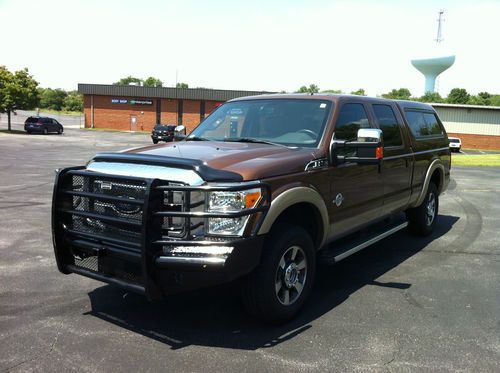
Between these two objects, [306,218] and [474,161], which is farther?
[474,161]

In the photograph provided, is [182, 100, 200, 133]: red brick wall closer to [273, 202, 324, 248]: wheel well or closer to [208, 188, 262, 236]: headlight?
[273, 202, 324, 248]: wheel well

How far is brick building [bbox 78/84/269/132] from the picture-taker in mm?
57906

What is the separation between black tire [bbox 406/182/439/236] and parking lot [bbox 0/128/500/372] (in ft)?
3.00

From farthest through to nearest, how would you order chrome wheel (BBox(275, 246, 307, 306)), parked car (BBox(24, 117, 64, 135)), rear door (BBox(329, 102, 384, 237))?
parked car (BBox(24, 117, 64, 135)) < rear door (BBox(329, 102, 384, 237)) < chrome wheel (BBox(275, 246, 307, 306))

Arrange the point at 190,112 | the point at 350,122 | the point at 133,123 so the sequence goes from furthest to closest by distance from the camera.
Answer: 1. the point at 133,123
2. the point at 190,112
3. the point at 350,122

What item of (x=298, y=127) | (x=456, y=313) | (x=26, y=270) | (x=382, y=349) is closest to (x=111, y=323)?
(x=26, y=270)

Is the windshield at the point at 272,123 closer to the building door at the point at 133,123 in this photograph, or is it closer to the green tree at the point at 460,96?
the building door at the point at 133,123

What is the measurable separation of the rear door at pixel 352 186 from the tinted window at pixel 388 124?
0.34m

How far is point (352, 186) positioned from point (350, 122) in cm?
71

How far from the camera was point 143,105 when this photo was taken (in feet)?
194

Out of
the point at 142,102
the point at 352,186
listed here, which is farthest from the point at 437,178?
the point at 142,102

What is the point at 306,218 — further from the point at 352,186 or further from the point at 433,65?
the point at 433,65

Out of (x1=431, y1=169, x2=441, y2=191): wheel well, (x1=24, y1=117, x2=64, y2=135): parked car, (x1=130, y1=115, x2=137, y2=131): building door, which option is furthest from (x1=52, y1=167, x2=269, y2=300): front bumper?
(x1=130, y1=115, x2=137, y2=131): building door

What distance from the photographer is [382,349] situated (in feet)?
12.3
